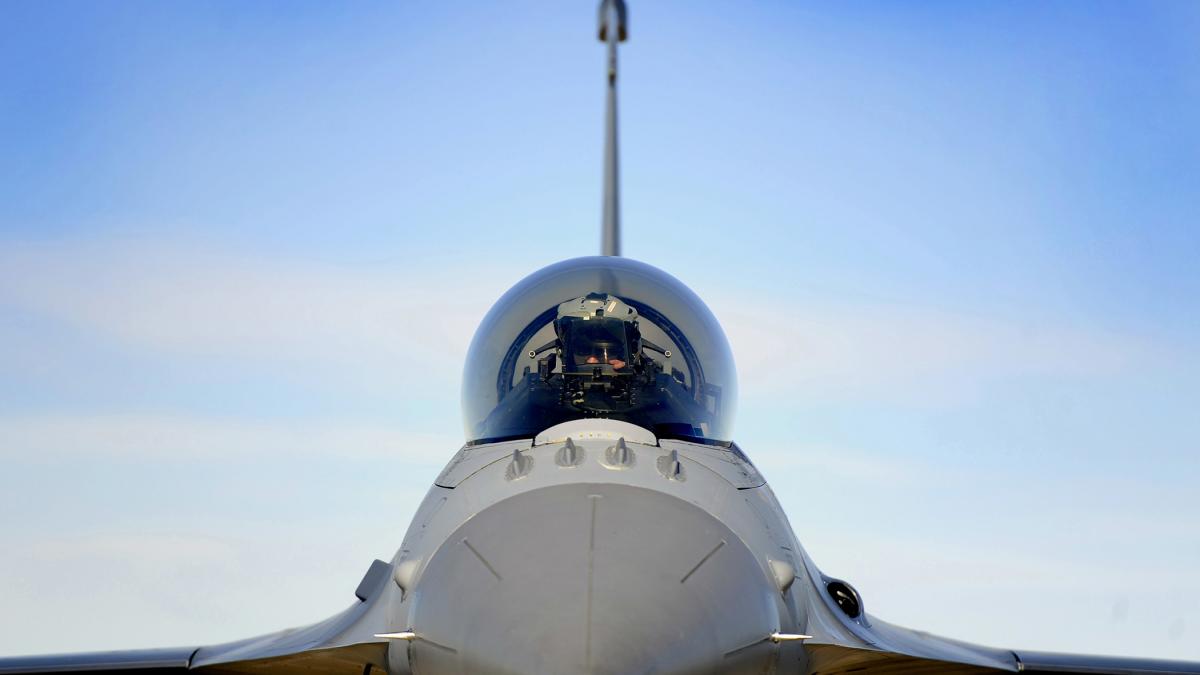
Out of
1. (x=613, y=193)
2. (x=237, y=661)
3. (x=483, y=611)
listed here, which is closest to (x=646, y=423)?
(x=483, y=611)

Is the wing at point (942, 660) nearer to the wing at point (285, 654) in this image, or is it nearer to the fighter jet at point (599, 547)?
the fighter jet at point (599, 547)

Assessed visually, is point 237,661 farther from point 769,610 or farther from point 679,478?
point 769,610

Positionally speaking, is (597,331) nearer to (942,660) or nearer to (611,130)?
(942,660)

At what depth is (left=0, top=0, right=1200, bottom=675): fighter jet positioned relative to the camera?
5.10 m

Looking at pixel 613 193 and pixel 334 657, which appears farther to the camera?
pixel 613 193

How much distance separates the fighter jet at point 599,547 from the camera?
5.10 m

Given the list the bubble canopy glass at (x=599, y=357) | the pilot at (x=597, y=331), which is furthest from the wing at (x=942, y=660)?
the pilot at (x=597, y=331)

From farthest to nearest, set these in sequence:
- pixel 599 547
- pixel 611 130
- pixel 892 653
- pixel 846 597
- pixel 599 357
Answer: pixel 611 130, pixel 846 597, pixel 599 357, pixel 892 653, pixel 599 547

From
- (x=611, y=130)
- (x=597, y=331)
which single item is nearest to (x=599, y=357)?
(x=597, y=331)

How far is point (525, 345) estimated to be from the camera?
26.5 ft

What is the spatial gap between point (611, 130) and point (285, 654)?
949 centimetres

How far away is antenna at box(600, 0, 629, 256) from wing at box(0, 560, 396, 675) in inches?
251

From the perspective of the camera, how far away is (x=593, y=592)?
5.05m

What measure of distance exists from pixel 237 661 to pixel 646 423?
302 centimetres
